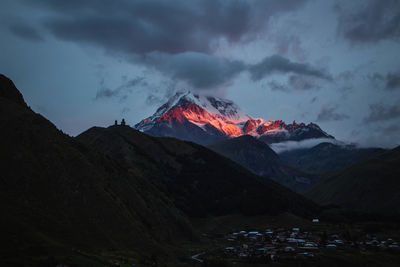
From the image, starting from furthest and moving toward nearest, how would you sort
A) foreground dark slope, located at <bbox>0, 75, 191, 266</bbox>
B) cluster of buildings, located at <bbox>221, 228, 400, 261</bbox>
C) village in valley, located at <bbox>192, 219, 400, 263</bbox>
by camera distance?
cluster of buildings, located at <bbox>221, 228, 400, 261</bbox>, village in valley, located at <bbox>192, 219, 400, 263</bbox>, foreground dark slope, located at <bbox>0, 75, 191, 266</bbox>

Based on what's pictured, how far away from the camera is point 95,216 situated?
129250 millimetres

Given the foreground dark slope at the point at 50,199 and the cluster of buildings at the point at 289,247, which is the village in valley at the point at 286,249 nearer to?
the cluster of buildings at the point at 289,247

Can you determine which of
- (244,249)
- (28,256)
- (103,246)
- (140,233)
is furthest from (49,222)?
(244,249)

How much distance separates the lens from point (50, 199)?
121750mm

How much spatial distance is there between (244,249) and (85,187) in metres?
80.6

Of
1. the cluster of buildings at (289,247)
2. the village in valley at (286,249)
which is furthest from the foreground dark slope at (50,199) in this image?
the cluster of buildings at (289,247)

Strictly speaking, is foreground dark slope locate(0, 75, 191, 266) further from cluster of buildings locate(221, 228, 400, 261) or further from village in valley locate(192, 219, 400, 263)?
cluster of buildings locate(221, 228, 400, 261)

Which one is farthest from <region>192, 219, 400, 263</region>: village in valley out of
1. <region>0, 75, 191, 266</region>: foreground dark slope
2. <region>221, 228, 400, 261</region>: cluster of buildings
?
<region>0, 75, 191, 266</region>: foreground dark slope

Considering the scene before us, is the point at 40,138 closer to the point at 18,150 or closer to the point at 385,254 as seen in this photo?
the point at 18,150

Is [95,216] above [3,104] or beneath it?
beneath

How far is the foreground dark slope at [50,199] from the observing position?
321 feet

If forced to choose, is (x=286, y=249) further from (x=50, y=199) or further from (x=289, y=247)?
(x=50, y=199)

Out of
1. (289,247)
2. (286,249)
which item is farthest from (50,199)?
(289,247)

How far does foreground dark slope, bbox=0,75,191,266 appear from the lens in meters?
97.8
